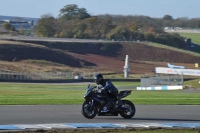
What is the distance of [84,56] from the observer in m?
105

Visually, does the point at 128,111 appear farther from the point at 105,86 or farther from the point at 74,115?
the point at 74,115

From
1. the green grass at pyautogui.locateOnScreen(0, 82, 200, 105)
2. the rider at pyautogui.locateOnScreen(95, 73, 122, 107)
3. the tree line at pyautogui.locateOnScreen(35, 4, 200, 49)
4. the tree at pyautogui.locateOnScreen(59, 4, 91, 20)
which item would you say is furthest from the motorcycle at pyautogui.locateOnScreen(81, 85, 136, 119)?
the tree at pyautogui.locateOnScreen(59, 4, 91, 20)

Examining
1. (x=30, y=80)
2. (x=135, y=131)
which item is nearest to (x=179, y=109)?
(x=135, y=131)

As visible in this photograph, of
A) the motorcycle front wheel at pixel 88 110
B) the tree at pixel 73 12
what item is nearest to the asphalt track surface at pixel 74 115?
the motorcycle front wheel at pixel 88 110

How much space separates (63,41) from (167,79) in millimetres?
62606

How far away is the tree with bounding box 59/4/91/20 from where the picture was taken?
15510 centimetres

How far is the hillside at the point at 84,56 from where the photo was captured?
85.6 meters

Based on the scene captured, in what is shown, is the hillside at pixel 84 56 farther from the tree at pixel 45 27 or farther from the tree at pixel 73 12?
the tree at pixel 73 12

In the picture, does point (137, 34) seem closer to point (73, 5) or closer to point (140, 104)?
point (73, 5)

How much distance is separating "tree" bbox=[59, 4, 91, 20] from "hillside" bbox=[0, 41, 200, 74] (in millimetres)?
35584

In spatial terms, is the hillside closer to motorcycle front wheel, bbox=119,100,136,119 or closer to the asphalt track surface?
the asphalt track surface

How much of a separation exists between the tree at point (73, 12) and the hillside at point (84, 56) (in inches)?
1401

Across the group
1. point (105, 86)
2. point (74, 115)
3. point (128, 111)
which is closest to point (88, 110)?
point (105, 86)

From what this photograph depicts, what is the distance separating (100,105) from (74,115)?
142 cm
